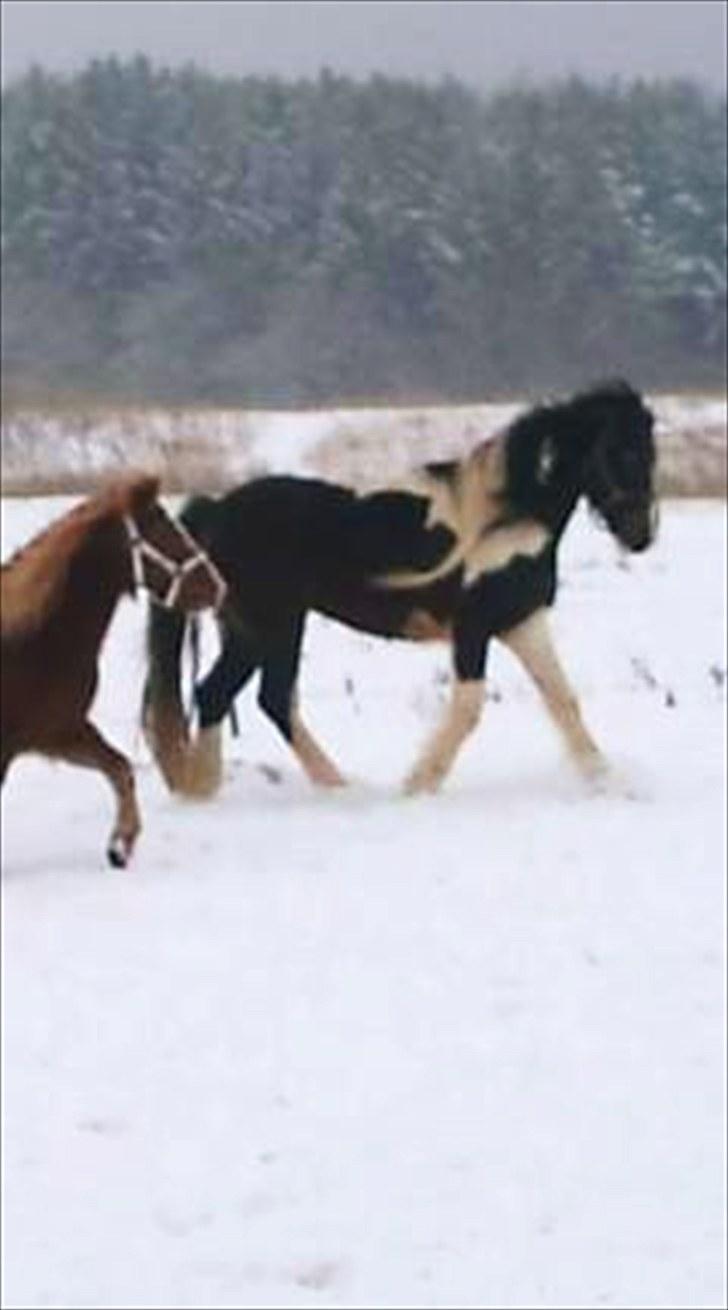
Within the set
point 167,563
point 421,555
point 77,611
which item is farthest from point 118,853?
point 421,555

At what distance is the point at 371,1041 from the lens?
23.3ft

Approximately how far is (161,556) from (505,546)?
1556mm

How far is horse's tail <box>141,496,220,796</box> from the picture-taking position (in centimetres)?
1034

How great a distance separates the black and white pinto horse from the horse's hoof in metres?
1.16

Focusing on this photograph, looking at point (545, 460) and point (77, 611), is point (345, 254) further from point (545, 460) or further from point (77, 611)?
point (77, 611)

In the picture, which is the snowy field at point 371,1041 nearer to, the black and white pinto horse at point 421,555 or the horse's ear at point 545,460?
the black and white pinto horse at point 421,555

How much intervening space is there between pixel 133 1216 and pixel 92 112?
294 feet

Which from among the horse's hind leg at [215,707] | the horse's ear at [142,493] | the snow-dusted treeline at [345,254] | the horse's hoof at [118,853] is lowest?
the snow-dusted treeline at [345,254]

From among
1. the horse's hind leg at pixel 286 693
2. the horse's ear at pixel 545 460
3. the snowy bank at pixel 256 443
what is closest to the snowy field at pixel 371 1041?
the horse's hind leg at pixel 286 693

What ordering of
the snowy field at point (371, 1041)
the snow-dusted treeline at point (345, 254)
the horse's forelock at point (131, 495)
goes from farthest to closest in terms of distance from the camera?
the snow-dusted treeline at point (345, 254) < the horse's forelock at point (131, 495) < the snowy field at point (371, 1041)

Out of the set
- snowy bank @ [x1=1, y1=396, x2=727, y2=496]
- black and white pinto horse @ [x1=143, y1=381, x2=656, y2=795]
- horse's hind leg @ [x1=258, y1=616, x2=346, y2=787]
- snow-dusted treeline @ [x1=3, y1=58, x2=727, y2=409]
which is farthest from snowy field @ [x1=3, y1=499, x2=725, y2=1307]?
snow-dusted treeline @ [x1=3, y1=58, x2=727, y2=409]

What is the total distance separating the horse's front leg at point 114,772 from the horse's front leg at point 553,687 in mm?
1761

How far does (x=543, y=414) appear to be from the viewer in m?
10.5

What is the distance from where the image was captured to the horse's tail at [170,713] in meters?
10.3
